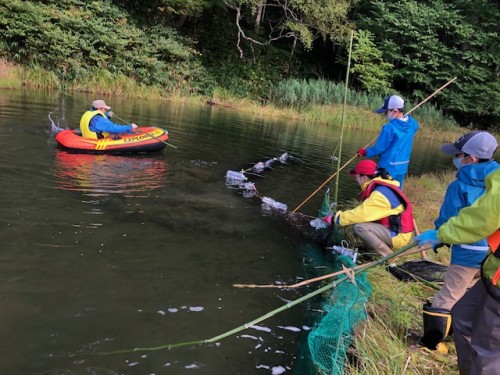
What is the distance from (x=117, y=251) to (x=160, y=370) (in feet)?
6.16

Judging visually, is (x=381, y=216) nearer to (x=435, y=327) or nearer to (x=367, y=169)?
(x=367, y=169)

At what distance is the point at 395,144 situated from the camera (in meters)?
6.41

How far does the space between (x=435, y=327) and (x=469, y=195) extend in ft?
3.38

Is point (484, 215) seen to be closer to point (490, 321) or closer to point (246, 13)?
point (490, 321)

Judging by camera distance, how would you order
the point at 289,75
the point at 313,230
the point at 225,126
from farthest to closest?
the point at 289,75 → the point at 225,126 → the point at 313,230

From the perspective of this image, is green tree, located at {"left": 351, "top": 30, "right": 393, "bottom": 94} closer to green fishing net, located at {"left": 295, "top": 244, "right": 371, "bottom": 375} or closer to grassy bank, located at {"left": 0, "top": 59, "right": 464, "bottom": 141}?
grassy bank, located at {"left": 0, "top": 59, "right": 464, "bottom": 141}

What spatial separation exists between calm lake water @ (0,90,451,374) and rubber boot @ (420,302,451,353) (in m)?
0.98

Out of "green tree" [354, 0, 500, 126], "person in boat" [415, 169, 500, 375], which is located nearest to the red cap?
"person in boat" [415, 169, 500, 375]

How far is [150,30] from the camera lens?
22.5m

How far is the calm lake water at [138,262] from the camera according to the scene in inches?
129

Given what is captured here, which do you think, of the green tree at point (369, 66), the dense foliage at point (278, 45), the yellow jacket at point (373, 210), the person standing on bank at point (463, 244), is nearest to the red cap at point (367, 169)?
the yellow jacket at point (373, 210)

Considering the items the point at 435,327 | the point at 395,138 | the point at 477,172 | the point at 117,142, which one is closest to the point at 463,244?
the point at 477,172

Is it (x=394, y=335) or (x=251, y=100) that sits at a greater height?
(x=251, y=100)

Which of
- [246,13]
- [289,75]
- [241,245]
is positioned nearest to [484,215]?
[241,245]
